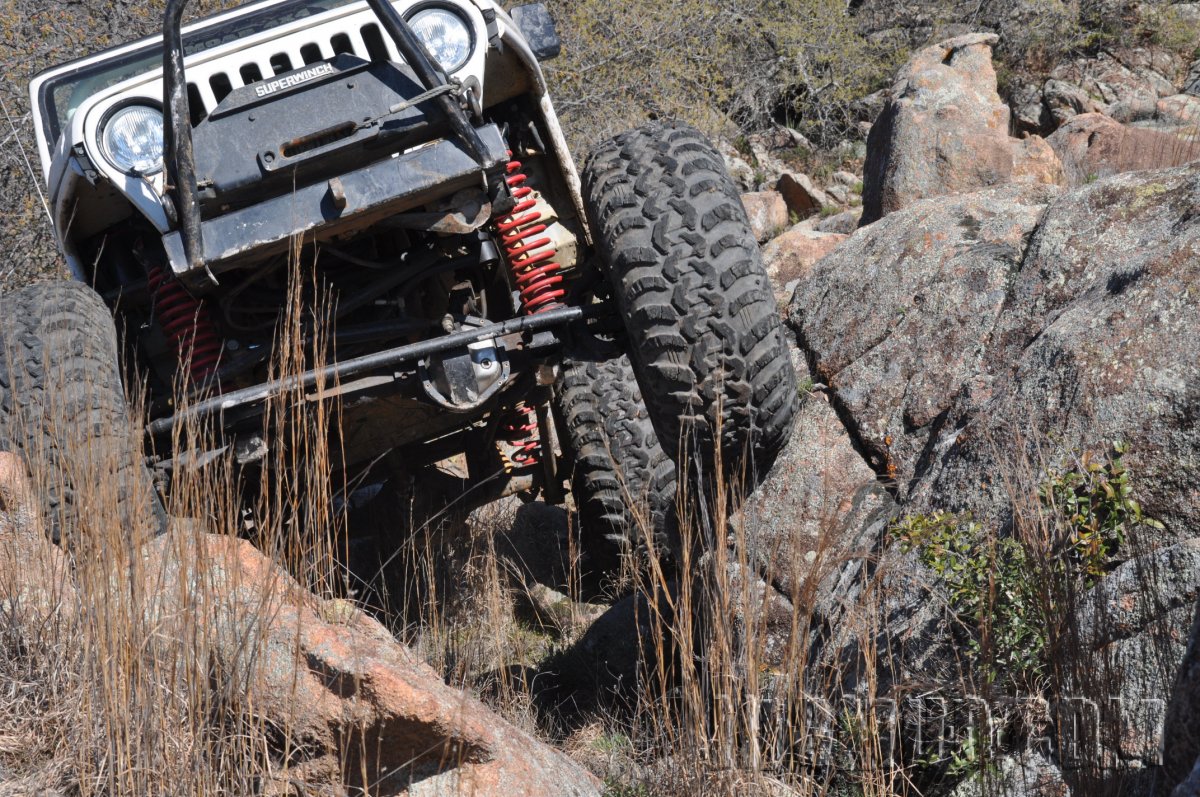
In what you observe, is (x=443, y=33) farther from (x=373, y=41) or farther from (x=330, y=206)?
(x=330, y=206)

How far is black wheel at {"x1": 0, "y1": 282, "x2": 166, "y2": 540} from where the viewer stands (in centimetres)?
300

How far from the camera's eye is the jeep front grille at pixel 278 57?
396 cm

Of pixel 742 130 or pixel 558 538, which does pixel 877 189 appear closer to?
pixel 558 538

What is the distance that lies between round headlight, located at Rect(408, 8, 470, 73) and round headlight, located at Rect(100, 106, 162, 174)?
0.90 m

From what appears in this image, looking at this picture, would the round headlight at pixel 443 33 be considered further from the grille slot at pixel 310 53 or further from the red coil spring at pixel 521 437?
the red coil spring at pixel 521 437

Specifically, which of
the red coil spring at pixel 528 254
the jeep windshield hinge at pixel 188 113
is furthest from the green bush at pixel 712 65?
the jeep windshield hinge at pixel 188 113

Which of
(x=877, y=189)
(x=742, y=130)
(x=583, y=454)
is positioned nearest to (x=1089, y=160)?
(x=877, y=189)

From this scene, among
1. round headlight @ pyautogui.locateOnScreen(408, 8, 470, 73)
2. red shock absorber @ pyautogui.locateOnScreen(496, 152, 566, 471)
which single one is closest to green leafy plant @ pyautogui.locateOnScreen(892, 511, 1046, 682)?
red shock absorber @ pyautogui.locateOnScreen(496, 152, 566, 471)

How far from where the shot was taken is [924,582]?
3.26m

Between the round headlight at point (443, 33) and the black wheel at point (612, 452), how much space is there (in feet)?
4.70

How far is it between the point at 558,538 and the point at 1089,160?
4.70 meters

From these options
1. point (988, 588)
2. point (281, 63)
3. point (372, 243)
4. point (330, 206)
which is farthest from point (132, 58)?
point (988, 588)

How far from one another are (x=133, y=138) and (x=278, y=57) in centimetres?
54

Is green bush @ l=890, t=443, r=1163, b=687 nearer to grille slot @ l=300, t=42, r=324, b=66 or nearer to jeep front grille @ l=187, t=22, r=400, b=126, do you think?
jeep front grille @ l=187, t=22, r=400, b=126
